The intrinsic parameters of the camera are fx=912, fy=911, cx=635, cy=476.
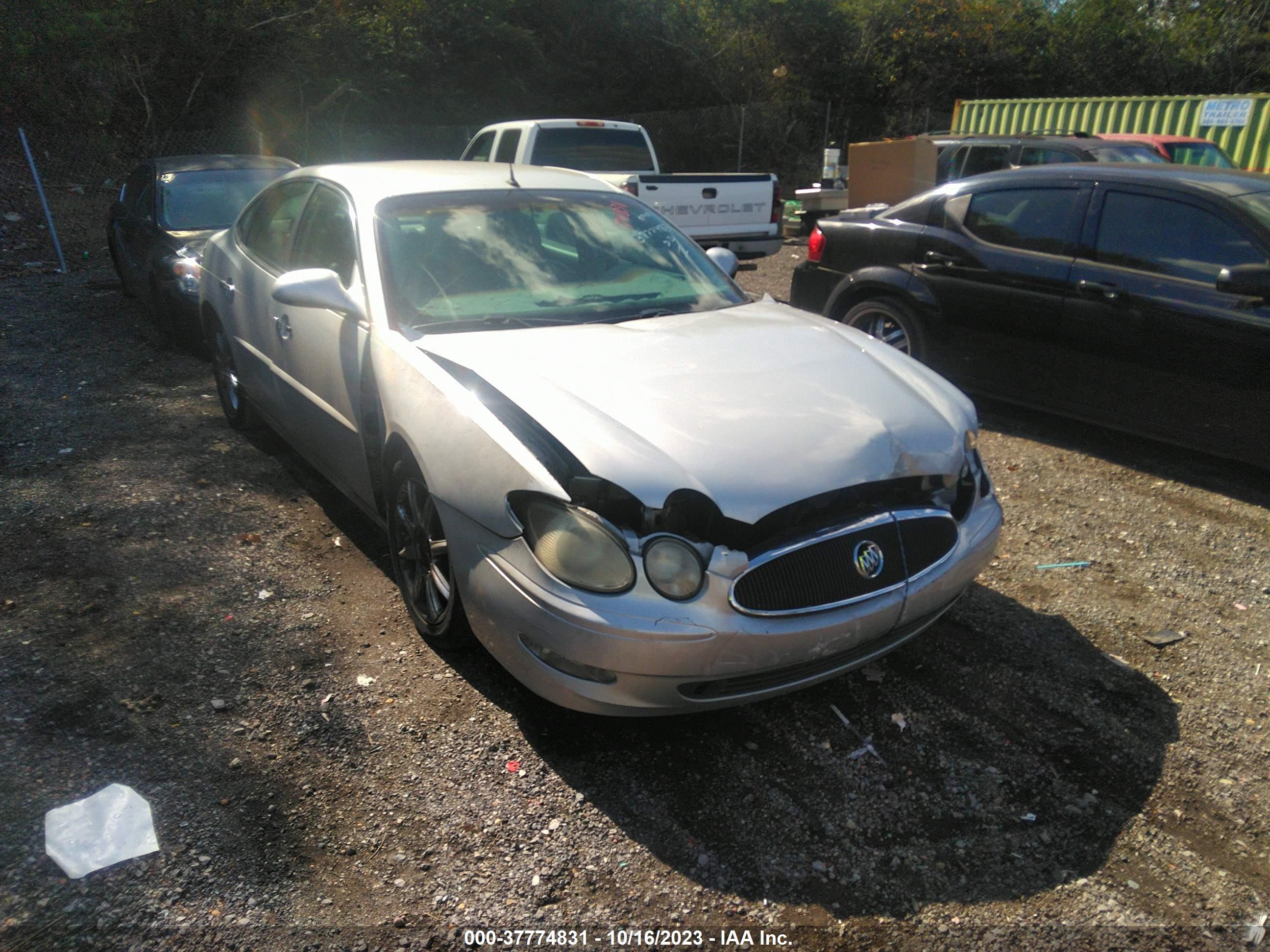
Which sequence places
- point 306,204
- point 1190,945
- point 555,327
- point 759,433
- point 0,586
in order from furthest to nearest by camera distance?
point 306,204 < point 0,586 < point 555,327 < point 759,433 < point 1190,945

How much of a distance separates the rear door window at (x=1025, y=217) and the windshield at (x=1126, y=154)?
5902mm

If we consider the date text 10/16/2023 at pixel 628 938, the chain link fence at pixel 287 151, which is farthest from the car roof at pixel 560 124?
the date text 10/16/2023 at pixel 628 938

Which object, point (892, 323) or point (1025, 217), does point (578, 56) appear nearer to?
point (892, 323)

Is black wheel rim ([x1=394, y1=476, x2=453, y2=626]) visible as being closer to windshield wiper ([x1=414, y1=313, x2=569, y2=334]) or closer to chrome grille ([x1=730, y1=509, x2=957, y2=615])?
windshield wiper ([x1=414, y1=313, x2=569, y2=334])

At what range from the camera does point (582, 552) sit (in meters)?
2.63

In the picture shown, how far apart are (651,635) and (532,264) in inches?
78.4

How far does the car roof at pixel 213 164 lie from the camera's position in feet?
29.0

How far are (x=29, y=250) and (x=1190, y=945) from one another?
15895 millimetres

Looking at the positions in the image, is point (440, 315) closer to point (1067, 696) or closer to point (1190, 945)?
point (1067, 696)

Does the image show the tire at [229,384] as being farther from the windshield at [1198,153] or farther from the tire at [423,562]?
the windshield at [1198,153]

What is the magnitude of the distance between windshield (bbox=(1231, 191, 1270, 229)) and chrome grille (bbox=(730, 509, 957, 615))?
327cm

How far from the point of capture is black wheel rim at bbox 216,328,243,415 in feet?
18.7

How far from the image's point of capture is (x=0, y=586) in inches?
155

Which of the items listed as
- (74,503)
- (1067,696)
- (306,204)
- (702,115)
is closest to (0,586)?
(74,503)
